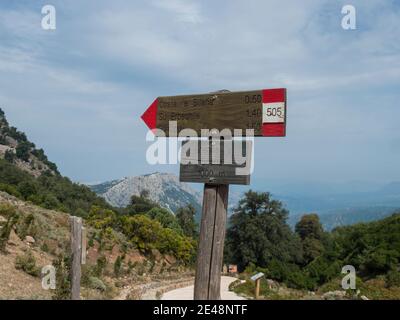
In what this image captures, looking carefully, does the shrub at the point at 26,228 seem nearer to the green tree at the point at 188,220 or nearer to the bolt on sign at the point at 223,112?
the bolt on sign at the point at 223,112

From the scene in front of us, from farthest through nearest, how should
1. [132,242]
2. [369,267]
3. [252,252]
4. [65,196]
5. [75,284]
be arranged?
[65,196], [252,252], [132,242], [369,267], [75,284]

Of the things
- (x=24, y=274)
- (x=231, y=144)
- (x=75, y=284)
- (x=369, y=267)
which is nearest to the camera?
(x=231, y=144)

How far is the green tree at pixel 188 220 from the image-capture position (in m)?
41.4

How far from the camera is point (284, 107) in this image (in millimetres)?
3275

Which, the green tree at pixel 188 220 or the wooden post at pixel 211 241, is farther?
the green tree at pixel 188 220

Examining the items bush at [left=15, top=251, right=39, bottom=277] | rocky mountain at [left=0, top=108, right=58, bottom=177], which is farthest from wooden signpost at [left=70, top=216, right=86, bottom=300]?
rocky mountain at [left=0, top=108, right=58, bottom=177]

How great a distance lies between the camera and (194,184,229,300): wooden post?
3504 mm

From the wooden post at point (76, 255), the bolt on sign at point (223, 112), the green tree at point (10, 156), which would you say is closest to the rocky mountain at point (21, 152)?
the green tree at point (10, 156)

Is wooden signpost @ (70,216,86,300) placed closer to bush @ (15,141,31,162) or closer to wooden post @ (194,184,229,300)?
wooden post @ (194,184,229,300)

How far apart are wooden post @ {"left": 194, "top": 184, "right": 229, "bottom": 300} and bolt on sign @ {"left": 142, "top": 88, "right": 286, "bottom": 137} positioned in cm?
54
